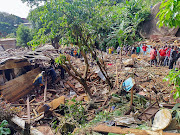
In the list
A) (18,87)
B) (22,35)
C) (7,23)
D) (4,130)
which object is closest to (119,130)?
(4,130)

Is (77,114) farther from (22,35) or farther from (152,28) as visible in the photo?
(22,35)

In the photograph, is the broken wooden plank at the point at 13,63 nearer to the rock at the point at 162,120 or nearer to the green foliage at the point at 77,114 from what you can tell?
the green foliage at the point at 77,114

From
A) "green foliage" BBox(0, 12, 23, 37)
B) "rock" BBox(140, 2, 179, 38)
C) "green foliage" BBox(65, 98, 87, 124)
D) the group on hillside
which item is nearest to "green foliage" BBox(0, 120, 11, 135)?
"green foliage" BBox(65, 98, 87, 124)

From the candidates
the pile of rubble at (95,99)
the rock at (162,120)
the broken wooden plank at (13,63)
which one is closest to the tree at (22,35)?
the pile of rubble at (95,99)

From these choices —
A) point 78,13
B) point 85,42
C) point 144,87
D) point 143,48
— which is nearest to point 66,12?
point 78,13

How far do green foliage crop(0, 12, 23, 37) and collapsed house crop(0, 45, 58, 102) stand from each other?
28824 mm

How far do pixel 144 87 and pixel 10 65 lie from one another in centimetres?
807

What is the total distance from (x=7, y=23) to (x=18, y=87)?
108 ft

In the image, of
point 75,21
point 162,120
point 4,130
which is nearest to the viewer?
point 4,130

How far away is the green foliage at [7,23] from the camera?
33.1 metres

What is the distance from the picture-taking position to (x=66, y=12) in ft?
18.9

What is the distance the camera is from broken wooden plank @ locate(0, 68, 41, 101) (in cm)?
768

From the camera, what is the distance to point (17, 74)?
9.17 meters

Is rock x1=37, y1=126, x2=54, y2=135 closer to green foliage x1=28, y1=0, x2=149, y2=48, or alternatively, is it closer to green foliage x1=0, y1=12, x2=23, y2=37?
green foliage x1=28, y1=0, x2=149, y2=48
